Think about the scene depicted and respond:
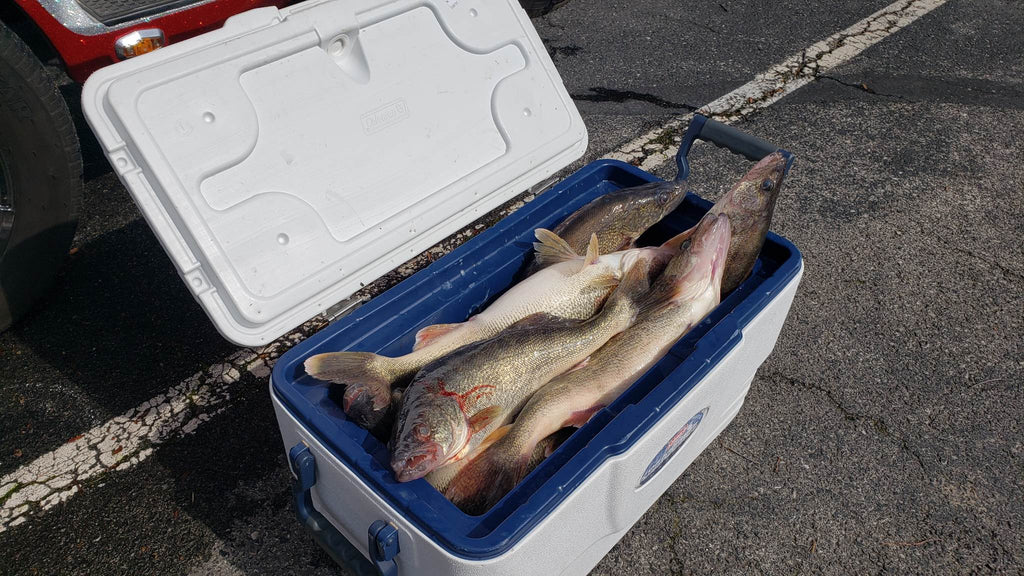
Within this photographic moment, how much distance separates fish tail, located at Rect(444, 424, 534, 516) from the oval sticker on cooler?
1.18 ft

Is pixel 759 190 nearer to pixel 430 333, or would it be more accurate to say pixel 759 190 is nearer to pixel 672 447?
pixel 672 447

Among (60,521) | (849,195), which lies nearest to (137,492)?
(60,521)

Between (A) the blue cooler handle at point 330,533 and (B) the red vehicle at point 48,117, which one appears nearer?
(A) the blue cooler handle at point 330,533

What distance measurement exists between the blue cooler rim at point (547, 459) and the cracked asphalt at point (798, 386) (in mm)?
796

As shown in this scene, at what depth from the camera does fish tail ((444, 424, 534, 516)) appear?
1.85 metres

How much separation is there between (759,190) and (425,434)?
1550mm

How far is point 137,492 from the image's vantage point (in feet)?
8.46

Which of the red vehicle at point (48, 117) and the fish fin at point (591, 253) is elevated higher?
the red vehicle at point (48, 117)

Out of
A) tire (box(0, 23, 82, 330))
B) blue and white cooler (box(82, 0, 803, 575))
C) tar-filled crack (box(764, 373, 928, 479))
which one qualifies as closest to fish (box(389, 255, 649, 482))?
blue and white cooler (box(82, 0, 803, 575))

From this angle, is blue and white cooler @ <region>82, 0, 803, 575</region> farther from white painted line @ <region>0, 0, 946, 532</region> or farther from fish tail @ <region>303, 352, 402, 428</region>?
white painted line @ <region>0, 0, 946, 532</region>

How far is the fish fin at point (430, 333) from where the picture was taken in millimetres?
2250

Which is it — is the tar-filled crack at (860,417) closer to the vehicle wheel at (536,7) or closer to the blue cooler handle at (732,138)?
the blue cooler handle at (732,138)

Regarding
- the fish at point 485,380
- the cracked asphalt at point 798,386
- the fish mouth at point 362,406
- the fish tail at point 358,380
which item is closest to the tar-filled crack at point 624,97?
the cracked asphalt at point 798,386

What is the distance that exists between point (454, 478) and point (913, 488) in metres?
1.86
